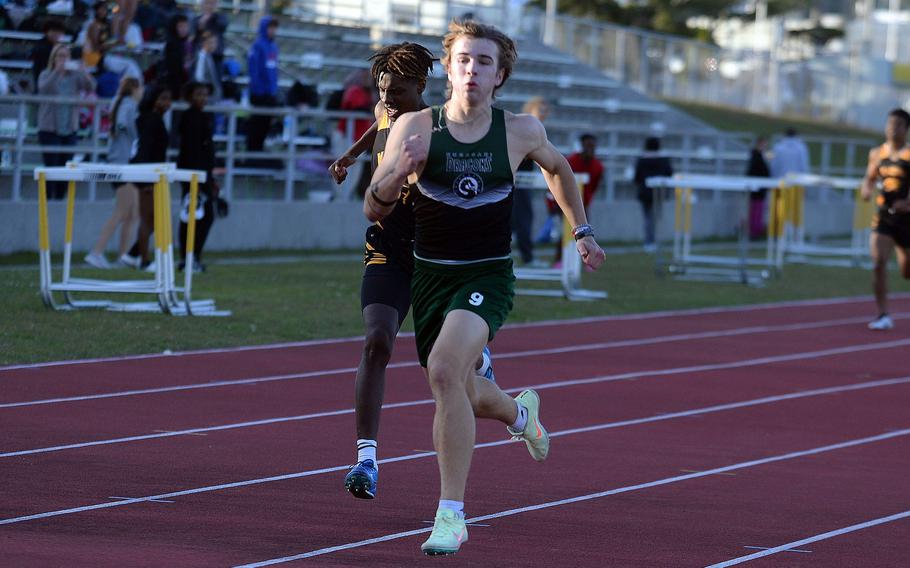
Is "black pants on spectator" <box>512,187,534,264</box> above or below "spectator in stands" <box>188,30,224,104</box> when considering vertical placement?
below

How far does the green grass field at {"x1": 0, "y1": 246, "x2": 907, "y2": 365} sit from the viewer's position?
1205 cm

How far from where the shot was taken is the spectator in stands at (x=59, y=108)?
61.5 ft

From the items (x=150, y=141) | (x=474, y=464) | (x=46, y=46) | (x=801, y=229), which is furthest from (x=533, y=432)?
(x=801, y=229)

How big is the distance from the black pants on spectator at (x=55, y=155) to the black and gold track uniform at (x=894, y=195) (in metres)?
8.86

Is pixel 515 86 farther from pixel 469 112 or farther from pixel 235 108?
pixel 469 112

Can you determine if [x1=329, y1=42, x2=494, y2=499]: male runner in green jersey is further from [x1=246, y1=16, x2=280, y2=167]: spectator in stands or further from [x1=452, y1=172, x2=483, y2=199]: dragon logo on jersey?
[x1=246, y1=16, x2=280, y2=167]: spectator in stands

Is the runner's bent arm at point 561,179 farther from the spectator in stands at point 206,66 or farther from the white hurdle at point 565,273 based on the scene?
the spectator in stands at point 206,66

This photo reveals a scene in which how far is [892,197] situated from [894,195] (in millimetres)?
26

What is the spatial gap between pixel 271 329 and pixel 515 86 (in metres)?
19.3

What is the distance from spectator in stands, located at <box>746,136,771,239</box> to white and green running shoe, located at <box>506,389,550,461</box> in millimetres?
23370

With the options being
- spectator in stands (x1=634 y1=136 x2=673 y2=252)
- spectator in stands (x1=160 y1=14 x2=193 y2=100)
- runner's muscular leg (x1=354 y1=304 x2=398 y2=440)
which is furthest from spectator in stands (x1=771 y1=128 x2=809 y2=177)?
runner's muscular leg (x1=354 y1=304 x2=398 y2=440)

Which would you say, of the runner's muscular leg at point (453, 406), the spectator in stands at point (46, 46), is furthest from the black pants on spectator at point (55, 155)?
the runner's muscular leg at point (453, 406)

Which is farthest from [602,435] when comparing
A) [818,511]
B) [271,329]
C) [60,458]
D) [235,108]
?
[235,108]

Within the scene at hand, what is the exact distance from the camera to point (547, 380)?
11430 millimetres
